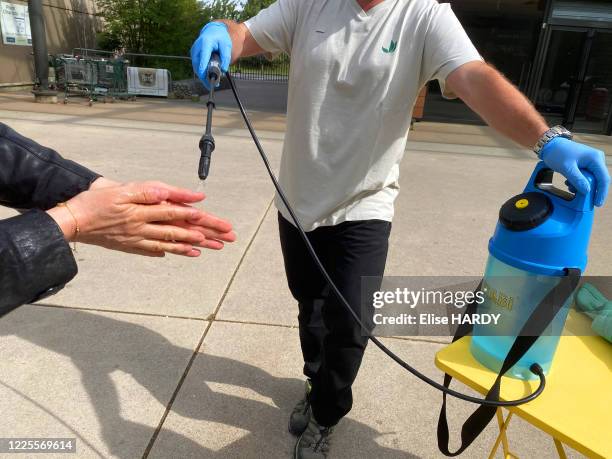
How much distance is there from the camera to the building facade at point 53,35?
498 inches

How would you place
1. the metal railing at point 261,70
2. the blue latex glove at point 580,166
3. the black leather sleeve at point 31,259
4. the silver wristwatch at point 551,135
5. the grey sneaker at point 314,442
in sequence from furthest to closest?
the metal railing at point 261,70 → the grey sneaker at point 314,442 → the silver wristwatch at point 551,135 → the blue latex glove at point 580,166 → the black leather sleeve at point 31,259

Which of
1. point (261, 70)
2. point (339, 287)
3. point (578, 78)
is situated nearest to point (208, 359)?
point (339, 287)

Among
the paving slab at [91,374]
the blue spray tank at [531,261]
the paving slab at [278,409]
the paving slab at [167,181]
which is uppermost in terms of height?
the blue spray tank at [531,261]

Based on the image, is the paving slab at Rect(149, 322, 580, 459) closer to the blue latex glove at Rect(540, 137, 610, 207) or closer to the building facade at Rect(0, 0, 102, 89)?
the blue latex glove at Rect(540, 137, 610, 207)

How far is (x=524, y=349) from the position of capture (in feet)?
3.94

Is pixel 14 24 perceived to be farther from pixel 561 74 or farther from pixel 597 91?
pixel 597 91

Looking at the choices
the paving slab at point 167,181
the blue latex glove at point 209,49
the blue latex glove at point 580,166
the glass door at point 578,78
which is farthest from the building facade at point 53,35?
the blue latex glove at point 580,166

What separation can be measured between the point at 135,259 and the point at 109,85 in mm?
9631

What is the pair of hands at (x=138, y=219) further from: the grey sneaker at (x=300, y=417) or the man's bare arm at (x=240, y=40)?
the grey sneaker at (x=300, y=417)

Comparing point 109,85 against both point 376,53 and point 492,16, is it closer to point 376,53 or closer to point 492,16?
point 492,16

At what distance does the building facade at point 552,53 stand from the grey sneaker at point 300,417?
11607 mm

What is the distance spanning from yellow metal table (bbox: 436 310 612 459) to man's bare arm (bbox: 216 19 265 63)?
1.38 m

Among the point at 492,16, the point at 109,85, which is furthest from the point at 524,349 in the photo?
the point at 492,16

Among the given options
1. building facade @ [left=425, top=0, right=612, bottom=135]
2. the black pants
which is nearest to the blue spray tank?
the black pants
